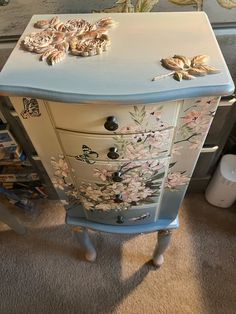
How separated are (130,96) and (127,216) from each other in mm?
472

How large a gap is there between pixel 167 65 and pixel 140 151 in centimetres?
18

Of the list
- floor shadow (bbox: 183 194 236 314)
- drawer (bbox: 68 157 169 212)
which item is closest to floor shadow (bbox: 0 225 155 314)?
floor shadow (bbox: 183 194 236 314)

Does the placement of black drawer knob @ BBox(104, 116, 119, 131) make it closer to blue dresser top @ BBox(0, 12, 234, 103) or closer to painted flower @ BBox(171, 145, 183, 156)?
blue dresser top @ BBox(0, 12, 234, 103)

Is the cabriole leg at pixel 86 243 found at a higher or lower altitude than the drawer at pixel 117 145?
lower

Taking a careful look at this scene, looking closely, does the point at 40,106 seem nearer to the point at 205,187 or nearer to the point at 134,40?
the point at 134,40

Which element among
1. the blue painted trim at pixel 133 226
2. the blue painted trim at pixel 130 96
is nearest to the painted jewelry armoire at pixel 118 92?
the blue painted trim at pixel 130 96

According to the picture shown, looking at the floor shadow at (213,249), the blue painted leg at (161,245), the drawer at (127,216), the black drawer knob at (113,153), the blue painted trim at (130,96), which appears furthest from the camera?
the floor shadow at (213,249)

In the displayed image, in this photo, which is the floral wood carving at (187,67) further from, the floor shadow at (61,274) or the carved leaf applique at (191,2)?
Result: the floor shadow at (61,274)

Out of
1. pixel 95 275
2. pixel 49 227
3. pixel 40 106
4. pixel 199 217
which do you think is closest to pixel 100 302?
pixel 95 275

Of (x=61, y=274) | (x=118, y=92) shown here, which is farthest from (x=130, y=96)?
(x=61, y=274)

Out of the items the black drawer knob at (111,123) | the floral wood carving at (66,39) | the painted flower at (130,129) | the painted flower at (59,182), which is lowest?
the painted flower at (59,182)

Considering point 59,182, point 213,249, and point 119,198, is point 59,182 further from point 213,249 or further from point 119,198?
point 213,249

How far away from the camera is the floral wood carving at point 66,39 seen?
474 mm

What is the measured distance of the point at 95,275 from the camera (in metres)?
1.09
